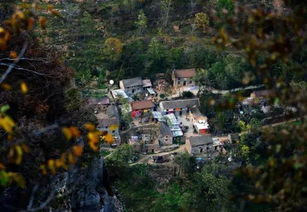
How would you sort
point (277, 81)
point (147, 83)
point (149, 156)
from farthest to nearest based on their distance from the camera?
point (147, 83) → point (149, 156) → point (277, 81)

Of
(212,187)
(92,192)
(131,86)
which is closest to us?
(92,192)

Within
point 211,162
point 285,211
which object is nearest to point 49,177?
point 285,211

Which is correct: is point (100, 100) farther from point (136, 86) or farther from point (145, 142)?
point (145, 142)

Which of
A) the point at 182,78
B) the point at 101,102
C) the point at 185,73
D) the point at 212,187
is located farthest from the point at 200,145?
the point at 185,73

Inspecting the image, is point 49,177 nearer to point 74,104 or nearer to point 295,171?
point 74,104

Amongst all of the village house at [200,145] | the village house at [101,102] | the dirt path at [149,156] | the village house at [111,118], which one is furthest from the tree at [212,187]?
the village house at [101,102]

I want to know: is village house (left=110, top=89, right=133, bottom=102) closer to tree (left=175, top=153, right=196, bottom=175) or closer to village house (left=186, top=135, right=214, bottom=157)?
village house (left=186, top=135, right=214, bottom=157)
